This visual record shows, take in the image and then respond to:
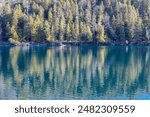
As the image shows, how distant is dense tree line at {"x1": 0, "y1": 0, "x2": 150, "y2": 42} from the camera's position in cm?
12988

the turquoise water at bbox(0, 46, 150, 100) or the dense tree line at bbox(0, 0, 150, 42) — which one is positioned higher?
the dense tree line at bbox(0, 0, 150, 42)

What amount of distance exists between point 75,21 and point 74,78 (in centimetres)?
8043

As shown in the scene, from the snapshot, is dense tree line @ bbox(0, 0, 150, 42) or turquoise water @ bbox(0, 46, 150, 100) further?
dense tree line @ bbox(0, 0, 150, 42)

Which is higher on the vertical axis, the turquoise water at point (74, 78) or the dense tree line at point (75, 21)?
the dense tree line at point (75, 21)

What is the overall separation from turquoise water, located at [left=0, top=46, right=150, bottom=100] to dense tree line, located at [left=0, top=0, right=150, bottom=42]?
47389mm

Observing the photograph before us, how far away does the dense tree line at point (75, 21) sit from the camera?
129875 mm

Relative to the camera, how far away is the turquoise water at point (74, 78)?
4472 centimetres

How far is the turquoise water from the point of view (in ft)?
147

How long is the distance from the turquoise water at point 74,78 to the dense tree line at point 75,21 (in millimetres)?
47389

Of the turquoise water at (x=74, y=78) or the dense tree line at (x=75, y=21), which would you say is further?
the dense tree line at (x=75, y=21)

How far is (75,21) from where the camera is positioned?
136m

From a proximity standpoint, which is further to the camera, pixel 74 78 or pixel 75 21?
pixel 75 21

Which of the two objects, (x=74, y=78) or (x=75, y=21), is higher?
(x=75, y=21)

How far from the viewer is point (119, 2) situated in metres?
148
